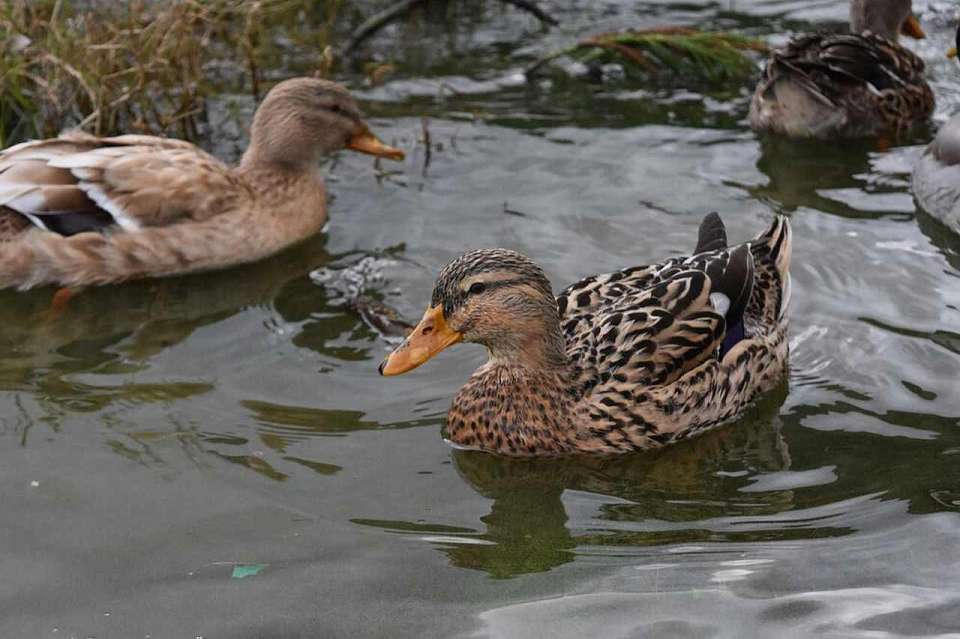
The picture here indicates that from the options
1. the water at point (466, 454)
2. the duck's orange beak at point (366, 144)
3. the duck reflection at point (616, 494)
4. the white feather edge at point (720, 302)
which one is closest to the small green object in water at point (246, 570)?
the water at point (466, 454)

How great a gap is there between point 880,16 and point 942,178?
2.73m

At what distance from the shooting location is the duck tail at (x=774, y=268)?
6512 mm

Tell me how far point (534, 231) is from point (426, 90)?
2693 mm

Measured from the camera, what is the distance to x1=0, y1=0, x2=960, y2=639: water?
184 inches

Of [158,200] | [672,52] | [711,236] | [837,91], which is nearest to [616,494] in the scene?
[711,236]

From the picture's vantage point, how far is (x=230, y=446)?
5.82 m

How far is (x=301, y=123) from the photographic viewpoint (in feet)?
27.0

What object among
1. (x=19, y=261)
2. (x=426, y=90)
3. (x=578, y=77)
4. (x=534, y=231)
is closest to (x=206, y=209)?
(x=19, y=261)

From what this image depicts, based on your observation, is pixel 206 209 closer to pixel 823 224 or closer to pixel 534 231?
pixel 534 231

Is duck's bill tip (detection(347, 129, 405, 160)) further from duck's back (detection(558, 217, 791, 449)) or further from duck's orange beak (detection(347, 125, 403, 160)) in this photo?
duck's back (detection(558, 217, 791, 449))

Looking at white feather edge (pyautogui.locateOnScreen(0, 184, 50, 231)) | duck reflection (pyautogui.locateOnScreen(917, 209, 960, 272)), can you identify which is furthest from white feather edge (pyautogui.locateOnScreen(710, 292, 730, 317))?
white feather edge (pyautogui.locateOnScreen(0, 184, 50, 231))

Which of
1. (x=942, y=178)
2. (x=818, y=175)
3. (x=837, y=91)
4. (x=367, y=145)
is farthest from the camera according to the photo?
(x=837, y=91)

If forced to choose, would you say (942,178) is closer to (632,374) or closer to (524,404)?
(632,374)

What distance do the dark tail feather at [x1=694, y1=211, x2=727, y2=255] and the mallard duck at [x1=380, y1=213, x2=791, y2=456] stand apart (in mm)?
292
